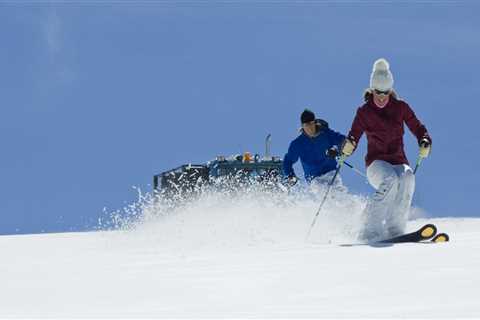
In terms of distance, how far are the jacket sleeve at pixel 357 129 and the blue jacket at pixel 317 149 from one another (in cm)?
144

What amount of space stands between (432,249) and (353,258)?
0.81 metres

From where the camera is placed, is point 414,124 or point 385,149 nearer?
point 385,149

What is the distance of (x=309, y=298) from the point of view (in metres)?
4.10

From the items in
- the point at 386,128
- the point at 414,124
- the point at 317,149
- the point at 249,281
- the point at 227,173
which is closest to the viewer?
the point at 249,281

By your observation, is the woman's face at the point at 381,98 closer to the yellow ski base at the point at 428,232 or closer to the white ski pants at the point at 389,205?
the white ski pants at the point at 389,205

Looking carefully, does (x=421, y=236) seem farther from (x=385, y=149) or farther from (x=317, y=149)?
(x=317, y=149)

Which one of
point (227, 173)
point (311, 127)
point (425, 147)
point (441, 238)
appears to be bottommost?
point (441, 238)

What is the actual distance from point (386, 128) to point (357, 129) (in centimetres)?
31

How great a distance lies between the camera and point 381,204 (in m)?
7.84

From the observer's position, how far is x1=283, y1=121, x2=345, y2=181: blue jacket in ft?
31.9

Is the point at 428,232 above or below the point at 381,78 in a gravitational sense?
below

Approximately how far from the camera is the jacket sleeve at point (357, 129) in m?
8.12

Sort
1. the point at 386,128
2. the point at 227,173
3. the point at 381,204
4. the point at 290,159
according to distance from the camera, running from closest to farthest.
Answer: the point at 381,204 < the point at 386,128 < the point at 290,159 < the point at 227,173

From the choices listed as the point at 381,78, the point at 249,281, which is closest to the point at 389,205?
the point at 381,78
